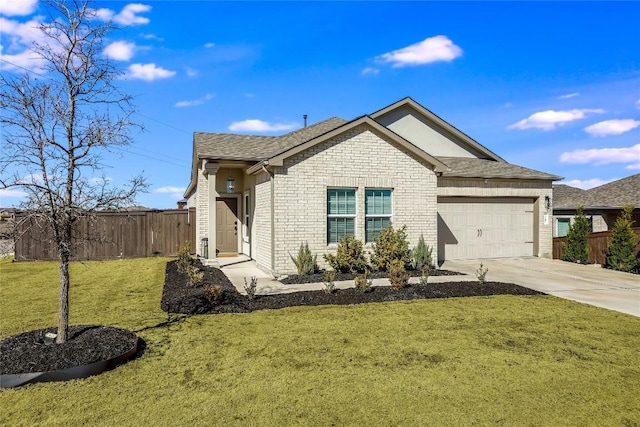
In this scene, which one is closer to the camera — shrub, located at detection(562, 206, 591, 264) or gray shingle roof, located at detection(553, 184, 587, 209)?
shrub, located at detection(562, 206, 591, 264)

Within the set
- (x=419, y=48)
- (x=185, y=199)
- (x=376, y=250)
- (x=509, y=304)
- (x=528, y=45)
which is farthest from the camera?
(x=185, y=199)

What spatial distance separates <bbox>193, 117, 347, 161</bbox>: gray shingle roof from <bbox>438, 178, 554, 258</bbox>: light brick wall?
4729mm

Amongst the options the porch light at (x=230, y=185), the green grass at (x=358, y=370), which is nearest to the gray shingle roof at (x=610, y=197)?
the green grass at (x=358, y=370)

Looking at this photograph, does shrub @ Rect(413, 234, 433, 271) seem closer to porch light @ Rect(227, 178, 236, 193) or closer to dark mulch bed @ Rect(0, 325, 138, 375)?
porch light @ Rect(227, 178, 236, 193)

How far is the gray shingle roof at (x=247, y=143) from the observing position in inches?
531

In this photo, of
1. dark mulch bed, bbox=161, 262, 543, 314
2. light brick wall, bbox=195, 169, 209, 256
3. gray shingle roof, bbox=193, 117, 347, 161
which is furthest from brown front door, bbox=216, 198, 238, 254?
dark mulch bed, bbox=161, 262, 543, 314

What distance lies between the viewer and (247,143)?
610 inches

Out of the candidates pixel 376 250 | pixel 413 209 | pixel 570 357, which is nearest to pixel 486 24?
pixel 413 209

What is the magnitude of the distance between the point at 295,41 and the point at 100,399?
12.7 metres

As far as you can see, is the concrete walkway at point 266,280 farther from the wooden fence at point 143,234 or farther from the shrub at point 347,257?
the wooden fence at point 143,234

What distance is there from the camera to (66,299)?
5.31 meters

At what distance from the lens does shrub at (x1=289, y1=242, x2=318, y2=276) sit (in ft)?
36.0

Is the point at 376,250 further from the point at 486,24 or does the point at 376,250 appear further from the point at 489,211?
the point at 486,24

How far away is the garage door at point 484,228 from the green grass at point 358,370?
661 centimetres
